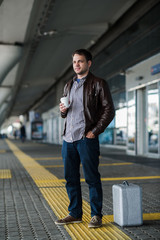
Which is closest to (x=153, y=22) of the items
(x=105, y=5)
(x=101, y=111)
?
(x=105, y=5)

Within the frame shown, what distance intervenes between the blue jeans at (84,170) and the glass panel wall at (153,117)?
9.14m

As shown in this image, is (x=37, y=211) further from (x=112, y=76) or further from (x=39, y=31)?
(x=112, y=76)

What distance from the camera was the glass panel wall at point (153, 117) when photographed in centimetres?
1226

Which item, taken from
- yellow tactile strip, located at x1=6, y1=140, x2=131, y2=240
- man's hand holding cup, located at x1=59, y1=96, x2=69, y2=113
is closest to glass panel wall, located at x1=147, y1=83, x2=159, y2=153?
yellow tactile strip, located at x1=6, y1=140, x2=131, y2=240

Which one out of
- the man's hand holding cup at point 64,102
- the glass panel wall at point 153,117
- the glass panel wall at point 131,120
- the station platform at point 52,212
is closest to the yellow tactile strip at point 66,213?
the station platform at point 52,212

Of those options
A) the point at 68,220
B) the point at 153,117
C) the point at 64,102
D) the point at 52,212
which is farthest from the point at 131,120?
the point at 64,102

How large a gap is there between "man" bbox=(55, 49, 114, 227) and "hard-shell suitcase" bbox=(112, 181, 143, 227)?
0.20 m

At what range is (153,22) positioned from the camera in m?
13.5

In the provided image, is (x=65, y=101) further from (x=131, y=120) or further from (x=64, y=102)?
(x=131, y=120)

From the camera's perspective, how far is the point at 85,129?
329 cm

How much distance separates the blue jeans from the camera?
3.29m

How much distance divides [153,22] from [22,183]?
9.70 metres

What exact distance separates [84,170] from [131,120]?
11211 mm

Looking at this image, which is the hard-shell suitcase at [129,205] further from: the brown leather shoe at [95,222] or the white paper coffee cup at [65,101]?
the white paper coffee cup at [65,101]
